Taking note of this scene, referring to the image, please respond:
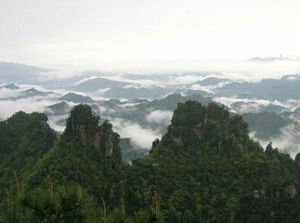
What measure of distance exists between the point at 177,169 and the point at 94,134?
17894 millimetres

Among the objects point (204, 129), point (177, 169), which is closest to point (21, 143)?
point (177, 169)

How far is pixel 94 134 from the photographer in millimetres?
85500

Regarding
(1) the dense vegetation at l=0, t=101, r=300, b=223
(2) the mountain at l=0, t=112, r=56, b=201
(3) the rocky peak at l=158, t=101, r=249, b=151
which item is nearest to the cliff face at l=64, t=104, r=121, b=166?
(1) the dense vegetation at l=0, t=101, r=300, b=223

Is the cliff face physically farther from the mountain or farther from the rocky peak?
the rocky peak

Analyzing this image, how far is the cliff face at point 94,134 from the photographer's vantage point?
84350mm

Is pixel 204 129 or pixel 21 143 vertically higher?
pixel 204 129

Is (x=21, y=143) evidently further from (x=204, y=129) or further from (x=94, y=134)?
(x=204, y=129)

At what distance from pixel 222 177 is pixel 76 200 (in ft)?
194

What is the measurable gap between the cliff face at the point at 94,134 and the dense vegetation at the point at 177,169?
0.63ft

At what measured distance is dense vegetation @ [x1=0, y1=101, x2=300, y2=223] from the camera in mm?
61269

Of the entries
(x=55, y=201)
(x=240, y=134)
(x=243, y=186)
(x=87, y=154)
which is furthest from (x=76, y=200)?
(x=240, y=134)

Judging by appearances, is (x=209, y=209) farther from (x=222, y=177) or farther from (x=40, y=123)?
(x=40, y=123)

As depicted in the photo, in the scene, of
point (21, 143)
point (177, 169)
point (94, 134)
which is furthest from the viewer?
point (21, 143)

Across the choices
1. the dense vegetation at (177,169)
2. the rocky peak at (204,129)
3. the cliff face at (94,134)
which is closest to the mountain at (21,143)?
the dense vegetation at (177,169)
